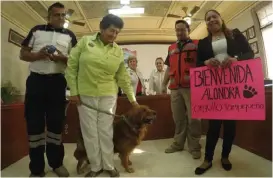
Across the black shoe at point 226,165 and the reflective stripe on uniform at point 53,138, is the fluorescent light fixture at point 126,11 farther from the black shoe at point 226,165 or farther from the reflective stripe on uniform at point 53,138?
the black shoe at point 226,165

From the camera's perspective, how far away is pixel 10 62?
495 cm

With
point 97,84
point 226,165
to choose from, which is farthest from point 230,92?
point 97,84

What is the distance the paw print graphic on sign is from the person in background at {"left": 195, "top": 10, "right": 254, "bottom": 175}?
0.74 ft

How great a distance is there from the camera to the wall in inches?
184

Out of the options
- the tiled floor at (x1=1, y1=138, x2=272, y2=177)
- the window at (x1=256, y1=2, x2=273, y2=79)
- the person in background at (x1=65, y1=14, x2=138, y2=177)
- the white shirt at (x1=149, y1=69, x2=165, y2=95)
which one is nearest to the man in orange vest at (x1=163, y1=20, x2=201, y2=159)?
the tiled floor at (x1=1, y1=138, x2=272, y2=177)

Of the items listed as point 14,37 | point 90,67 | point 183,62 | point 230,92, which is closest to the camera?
point 90,67

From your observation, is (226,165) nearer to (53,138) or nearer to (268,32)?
(53,138)

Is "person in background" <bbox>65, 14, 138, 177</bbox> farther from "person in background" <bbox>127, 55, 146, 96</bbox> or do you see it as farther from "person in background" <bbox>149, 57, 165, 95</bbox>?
"person in background" <bbox>149, 57, 165, 95</bbox>

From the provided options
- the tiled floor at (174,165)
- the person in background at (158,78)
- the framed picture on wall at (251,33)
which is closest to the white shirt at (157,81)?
the person in background at (158,78)

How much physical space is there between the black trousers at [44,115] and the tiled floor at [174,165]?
22 centimetres

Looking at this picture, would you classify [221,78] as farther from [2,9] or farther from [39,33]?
[2,9]

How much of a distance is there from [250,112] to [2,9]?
4672mm

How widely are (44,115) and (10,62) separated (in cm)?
372

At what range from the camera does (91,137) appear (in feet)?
5.84
